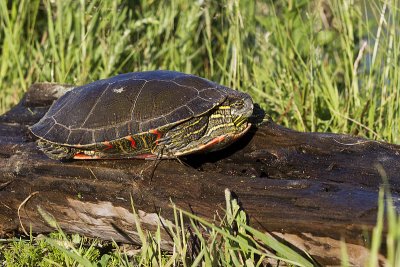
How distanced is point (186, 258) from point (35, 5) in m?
3.60

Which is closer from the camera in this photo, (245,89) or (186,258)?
(186,258)

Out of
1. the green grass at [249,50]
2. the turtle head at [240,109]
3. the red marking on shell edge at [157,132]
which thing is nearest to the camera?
the red marking on shell edge at [157,132]

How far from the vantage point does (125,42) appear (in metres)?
5.14

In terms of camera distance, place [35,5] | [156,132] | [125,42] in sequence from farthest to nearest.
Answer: [35,5] < [125,42] < [156,132]

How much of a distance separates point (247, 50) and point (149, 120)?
1.95 m

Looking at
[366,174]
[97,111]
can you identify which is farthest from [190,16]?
[366,174]

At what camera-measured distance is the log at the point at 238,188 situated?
2422 millimetres

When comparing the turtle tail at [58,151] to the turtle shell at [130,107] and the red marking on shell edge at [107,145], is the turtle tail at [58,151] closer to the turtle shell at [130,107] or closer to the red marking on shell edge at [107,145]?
the turtle shell at [130,107]

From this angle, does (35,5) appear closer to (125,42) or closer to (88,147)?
(125,42)

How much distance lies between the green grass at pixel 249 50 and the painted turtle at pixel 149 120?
1.07 metres

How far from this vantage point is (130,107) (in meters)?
3.05

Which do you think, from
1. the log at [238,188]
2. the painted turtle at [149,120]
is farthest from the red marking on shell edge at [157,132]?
the log at [238,188]

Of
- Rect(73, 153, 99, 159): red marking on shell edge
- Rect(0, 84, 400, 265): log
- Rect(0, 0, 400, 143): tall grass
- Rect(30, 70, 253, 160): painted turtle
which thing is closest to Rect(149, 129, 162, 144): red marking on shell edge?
Rect(30, 70, 253, 160): painted turtle

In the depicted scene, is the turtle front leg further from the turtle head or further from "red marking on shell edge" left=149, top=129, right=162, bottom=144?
the turtle head
